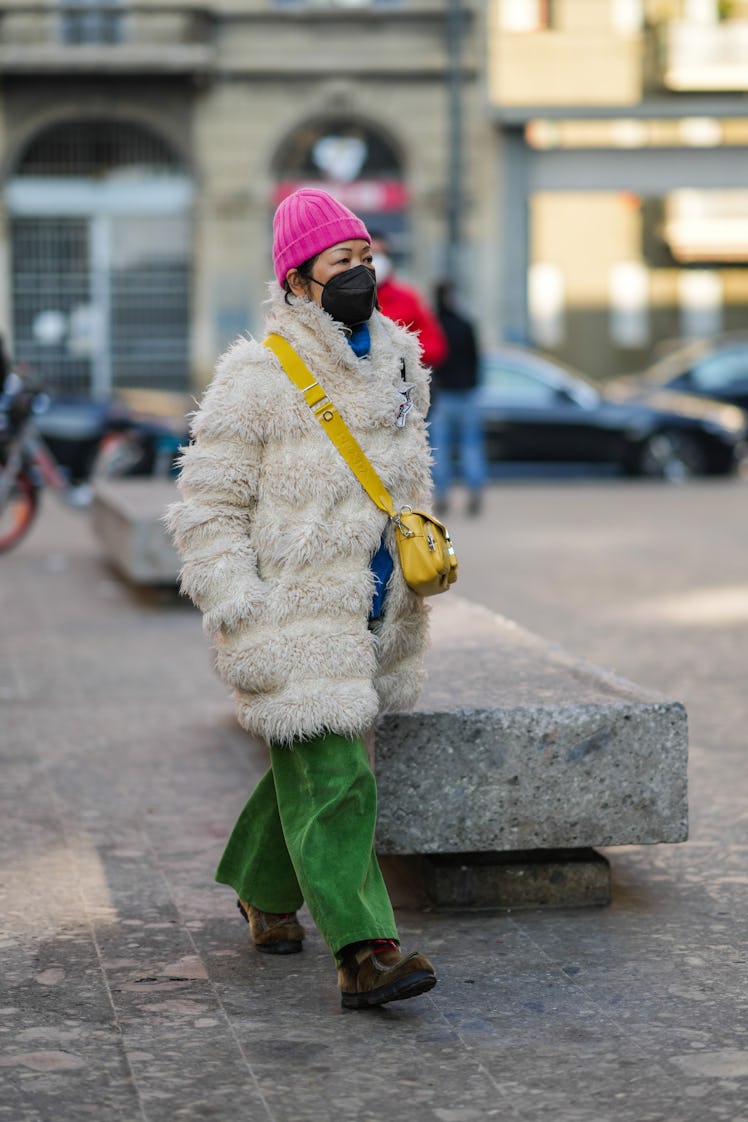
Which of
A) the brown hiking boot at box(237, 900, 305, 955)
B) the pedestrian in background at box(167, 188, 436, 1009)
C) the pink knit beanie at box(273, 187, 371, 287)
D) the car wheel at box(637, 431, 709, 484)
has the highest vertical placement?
the pink knit beanie at box(273, 187, 371, 287)

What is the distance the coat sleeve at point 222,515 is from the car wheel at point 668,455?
17141 millimetres

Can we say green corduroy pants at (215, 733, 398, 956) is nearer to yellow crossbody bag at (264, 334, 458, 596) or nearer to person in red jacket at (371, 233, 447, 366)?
yellow crossbody bag at (264, 334, 458, 596)

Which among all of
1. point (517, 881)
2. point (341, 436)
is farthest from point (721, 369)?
point (341, 436)

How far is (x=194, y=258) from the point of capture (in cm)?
3008

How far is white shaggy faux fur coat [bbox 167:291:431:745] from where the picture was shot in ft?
13.8

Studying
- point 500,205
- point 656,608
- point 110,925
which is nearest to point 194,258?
point 500,205

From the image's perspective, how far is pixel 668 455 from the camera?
21.2 metres

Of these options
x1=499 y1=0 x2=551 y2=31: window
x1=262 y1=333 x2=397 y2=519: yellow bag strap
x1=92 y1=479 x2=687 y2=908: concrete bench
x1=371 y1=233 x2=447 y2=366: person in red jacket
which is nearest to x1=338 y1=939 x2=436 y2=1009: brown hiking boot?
x1=92 y1=479 x2=687 y2=908: concrete bench

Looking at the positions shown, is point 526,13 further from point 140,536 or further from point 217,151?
point 140,536

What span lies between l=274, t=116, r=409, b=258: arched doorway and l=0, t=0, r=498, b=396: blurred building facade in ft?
0.08

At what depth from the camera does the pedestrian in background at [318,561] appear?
4.16 metres

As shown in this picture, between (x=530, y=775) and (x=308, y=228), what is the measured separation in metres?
1.41

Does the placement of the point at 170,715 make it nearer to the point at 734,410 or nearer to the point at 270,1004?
the point at 270,1004

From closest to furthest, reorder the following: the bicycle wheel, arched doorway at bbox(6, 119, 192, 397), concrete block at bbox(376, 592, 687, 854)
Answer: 1. concrete block at bbox(376, 592, 687, 854)
2. the bicycle wheel
3. arched doorway at bbox(6, 119, 192, 397)
